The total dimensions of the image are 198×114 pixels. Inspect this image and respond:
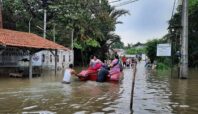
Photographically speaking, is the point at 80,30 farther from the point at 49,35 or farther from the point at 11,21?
the point at 11,21

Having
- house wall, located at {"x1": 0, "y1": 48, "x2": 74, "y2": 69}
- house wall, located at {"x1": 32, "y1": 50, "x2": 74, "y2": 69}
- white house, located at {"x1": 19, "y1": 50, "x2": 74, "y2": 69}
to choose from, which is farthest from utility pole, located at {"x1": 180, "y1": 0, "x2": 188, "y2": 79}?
house wall, located at {"x1": 32, "y1": 50, "x2": 74, "y2": 69}

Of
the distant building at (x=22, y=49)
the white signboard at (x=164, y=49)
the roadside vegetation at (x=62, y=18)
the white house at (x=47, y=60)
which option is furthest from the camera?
the roadside vegetation at (x=62, y=18)

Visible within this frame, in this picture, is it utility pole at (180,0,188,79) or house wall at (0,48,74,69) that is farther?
house wall at (0,48,74,69)

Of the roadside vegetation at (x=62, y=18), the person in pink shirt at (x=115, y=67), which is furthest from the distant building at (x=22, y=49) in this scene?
the person in pink shirt at (x=115, y=67)

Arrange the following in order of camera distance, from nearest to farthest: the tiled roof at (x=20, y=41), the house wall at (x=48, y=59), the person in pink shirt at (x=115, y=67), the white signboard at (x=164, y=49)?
the person in pink shirt at (x=115, y=67) < the tiled roof at (x=20, y=41) < the white signboard at (x=164, y=49) < the house wall at (x=48, y=59)

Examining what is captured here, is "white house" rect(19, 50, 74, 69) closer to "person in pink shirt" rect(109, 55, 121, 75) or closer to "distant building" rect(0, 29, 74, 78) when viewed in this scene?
"distant building" rect(0, 29, 74, 78)

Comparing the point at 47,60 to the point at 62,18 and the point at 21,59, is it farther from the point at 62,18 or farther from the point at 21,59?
the point at 21,59

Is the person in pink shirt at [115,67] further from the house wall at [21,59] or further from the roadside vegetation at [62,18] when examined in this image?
the roadside vegetation at [62,18]

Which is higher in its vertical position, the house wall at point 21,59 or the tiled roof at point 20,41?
the tiled roof at point 20,41

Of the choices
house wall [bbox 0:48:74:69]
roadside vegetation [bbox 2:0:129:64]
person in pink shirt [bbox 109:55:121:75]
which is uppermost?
roadside vegetation [bbox 2:0:129:64]

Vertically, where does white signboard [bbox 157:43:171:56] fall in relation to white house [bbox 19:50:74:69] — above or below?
above

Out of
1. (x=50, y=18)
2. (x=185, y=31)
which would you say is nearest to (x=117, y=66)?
(x=185, y=31)

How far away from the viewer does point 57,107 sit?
13266 mm

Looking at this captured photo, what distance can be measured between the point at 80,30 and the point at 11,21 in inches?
326
